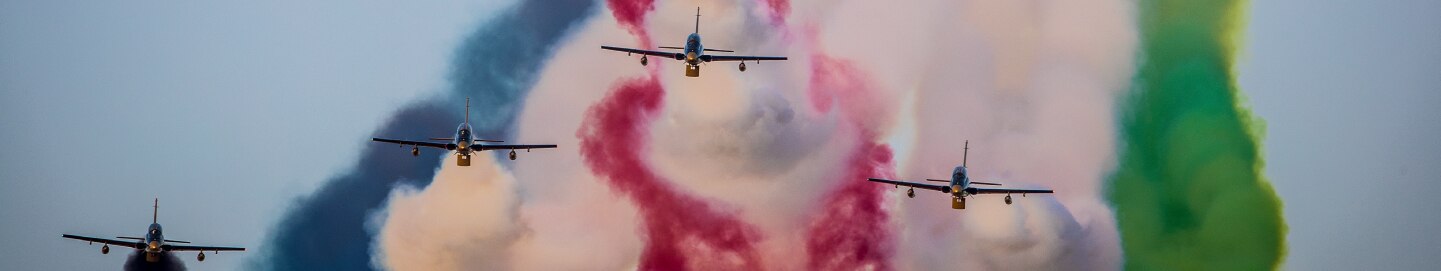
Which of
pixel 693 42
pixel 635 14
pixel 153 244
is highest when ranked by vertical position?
pixel 635 14

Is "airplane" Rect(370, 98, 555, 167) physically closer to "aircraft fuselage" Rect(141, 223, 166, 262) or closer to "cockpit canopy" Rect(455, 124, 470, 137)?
"cockpit canopy" Rect(455, 124, 470, 137)

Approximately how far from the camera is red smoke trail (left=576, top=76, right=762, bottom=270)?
459ft

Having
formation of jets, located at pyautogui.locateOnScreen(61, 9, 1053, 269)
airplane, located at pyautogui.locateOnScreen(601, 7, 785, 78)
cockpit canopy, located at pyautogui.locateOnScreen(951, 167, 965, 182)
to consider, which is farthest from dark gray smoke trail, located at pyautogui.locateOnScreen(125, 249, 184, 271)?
cockpit canopy, located at pyautogui.locateOnScreen(951, 167, 965, 182)

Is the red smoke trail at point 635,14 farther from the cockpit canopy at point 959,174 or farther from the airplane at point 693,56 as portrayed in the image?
the cockpit canopy at point 959,174

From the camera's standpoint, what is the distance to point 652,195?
14062 centimetres

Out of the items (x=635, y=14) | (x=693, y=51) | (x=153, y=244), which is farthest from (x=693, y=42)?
(x=153, y=244)

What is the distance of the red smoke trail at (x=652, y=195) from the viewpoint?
140m

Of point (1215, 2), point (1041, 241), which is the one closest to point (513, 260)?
point (1041, 241)

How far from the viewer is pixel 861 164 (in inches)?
5615

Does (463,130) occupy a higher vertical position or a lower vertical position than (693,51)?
lower

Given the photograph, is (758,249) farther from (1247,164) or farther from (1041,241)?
(1247,164)

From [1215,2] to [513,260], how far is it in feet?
128

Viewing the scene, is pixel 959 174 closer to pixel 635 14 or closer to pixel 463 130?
pixel 635 14

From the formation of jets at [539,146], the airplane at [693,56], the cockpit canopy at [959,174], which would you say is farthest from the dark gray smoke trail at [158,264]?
the cockpit canopy at [959,174]
